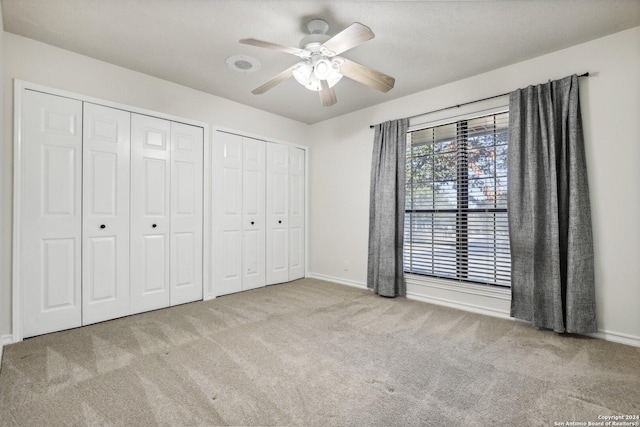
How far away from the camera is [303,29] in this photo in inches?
94.3

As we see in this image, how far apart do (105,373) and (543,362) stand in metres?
3.00

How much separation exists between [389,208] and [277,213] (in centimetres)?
169

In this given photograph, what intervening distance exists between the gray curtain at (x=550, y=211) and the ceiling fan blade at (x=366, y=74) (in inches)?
53.9

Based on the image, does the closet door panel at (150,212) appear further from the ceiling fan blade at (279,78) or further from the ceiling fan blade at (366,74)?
the ceiling fan blade at (366,74)

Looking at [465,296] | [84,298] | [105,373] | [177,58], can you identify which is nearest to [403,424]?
[105,373]

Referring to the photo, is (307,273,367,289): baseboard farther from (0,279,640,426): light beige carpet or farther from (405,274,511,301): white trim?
(0,279,640,426): light beige carpet

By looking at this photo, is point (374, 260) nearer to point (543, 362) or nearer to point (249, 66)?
point (543, 362)

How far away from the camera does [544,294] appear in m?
2.70

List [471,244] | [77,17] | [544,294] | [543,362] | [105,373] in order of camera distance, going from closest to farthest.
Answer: [105,373], [543,362], [77,17], [544,294], [471,244]

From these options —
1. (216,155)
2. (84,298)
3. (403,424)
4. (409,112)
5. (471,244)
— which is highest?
(409,112)

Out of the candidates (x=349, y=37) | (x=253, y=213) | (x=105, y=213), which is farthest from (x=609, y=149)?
(x=105, y=213)

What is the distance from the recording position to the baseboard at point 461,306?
3054mm

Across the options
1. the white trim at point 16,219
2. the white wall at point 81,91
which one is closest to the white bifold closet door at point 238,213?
the white wall at point 81,91

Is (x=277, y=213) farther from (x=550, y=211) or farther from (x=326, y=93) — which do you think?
(x=550, y=211)
